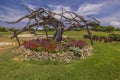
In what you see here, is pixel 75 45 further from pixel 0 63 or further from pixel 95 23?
pixel 0 63

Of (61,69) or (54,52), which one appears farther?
(54,52)

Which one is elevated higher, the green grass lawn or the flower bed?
the flower bed

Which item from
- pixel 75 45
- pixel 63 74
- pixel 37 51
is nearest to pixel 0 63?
pixel 37 51

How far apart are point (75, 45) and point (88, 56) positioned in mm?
1637

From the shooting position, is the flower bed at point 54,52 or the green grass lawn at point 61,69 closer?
the green grass lawn at point 61,69

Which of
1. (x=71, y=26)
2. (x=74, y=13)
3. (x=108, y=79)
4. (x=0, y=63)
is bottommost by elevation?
(x=108, y=79)

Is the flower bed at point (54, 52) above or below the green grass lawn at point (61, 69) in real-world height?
above

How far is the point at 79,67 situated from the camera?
535 inches

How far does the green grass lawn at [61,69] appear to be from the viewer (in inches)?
480

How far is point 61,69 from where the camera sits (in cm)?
1298

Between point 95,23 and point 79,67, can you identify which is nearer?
point 79,67

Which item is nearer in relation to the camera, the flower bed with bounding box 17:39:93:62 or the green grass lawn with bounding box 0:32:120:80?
the green grass lawn with bounding box 0:32:120:80

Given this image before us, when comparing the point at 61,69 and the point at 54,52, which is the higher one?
the point at 54,52

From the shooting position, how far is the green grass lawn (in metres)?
12.2
